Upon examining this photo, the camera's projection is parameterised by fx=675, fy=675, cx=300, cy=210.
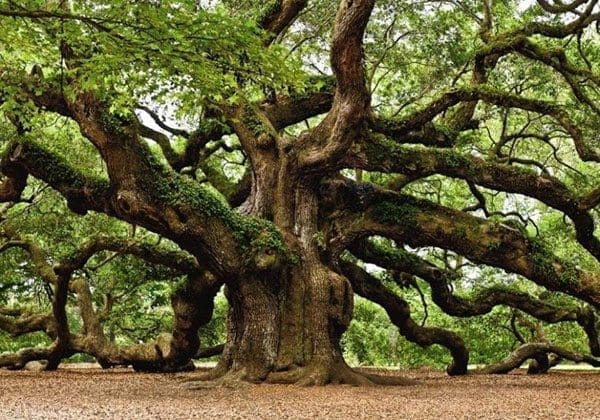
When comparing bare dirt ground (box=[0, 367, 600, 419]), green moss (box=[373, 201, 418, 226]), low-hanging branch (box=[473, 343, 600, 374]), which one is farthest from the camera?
low-hanging branch (box=[473, 343, 600, 374])

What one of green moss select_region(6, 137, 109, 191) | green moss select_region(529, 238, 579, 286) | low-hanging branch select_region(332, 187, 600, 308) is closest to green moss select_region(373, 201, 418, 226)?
low-hanging branch select_region(332, 187, 600, 308)

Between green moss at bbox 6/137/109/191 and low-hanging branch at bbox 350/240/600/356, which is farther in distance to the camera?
low-hanging branch at bbox 350/240/600/356

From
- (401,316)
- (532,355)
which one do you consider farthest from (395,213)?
(532,355)

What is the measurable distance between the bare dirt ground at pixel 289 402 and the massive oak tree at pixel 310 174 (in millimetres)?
1196

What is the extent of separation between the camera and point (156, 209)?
9.69 m

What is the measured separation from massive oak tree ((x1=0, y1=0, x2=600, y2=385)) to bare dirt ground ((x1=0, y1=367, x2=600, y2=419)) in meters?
1.20

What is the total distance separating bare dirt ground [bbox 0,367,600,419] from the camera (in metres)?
6.33

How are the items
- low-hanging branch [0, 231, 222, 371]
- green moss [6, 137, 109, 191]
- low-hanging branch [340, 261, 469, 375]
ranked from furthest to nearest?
1. low-hanging branch [340, 261, 469, 375]
2. low-hanging branch [0, 231, 222, 371]
3. green moss [6, 137, 109, 191]

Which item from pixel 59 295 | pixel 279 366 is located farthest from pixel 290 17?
pixel 59 295

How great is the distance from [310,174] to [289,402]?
14.6 ft

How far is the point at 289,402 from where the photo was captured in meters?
7.36

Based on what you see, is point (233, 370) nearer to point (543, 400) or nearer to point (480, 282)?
point (543, 400)

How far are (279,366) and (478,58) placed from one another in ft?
21.7

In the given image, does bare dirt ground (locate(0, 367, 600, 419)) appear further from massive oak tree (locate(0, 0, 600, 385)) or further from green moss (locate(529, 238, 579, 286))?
green moss (locate(529, 238, 579, 286))
